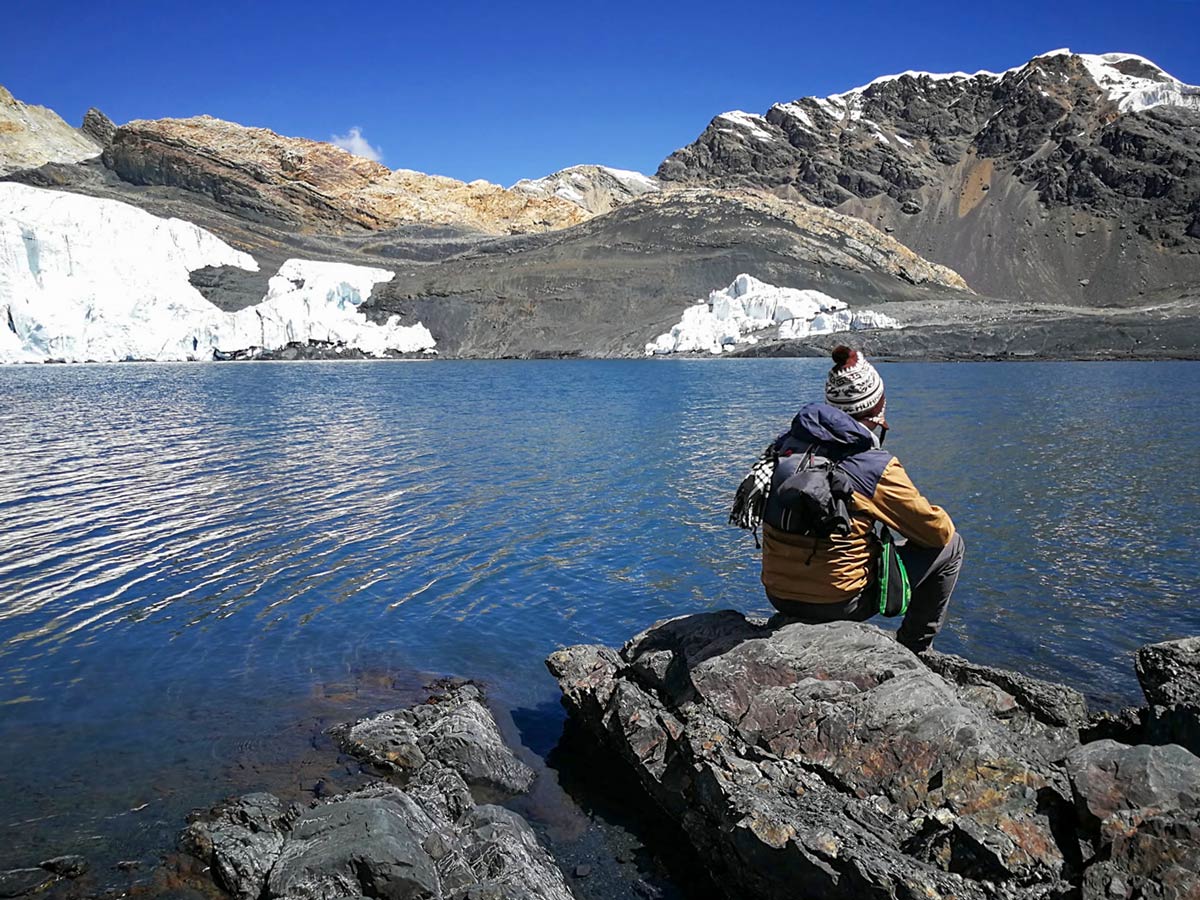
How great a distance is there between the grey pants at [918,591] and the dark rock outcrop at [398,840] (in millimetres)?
2523

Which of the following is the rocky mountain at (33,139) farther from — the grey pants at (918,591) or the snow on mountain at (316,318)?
the grey pants at (918,591)

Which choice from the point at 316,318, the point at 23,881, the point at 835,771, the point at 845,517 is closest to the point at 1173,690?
the point at 835,771

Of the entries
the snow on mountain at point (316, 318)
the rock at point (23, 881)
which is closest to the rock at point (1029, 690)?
the rock at point (23, 881)

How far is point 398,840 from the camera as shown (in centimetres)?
512

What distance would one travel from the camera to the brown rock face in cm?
14338

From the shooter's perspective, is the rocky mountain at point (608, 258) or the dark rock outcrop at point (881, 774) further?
the rocky mountain at point (608, 258)

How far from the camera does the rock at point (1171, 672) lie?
5469 mm

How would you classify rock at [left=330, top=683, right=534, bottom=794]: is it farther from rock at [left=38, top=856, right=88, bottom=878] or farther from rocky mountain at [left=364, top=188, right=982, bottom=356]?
rocky mountain at [left=364, top=188, right=982, bottom=356]

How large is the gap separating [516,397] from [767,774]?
44.4m

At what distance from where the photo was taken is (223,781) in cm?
702

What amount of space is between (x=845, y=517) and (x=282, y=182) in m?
172

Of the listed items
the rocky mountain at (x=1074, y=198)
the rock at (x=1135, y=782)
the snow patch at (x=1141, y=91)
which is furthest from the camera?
the snow patch at (x=1141, y=91)

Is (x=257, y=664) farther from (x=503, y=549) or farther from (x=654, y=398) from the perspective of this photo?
(x=654, y=398)

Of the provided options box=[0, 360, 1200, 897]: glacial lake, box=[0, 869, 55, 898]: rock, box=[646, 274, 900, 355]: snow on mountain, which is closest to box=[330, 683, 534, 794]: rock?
box=[0, 360, 1200, 897]: glacial lake
